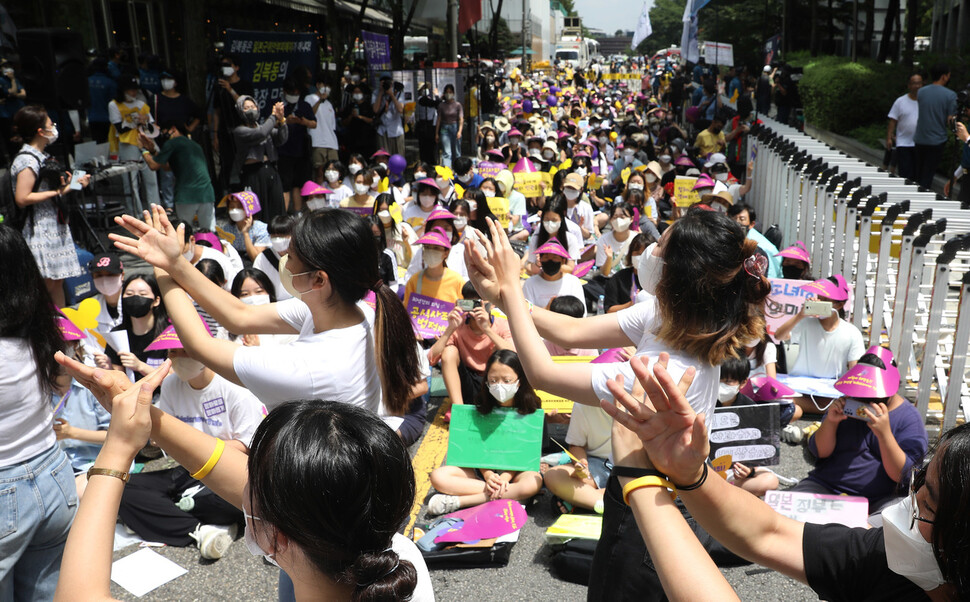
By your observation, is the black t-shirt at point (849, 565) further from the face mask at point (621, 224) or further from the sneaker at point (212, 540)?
the face mask at point (621, 224)

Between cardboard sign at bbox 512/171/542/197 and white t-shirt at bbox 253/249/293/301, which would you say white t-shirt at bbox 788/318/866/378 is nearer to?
white t-shirt at bbox 253/249/293/301

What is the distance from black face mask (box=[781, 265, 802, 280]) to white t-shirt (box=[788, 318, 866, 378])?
3.21ft

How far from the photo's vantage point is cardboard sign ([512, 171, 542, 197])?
1252 cm

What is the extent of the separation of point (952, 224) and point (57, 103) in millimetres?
9218

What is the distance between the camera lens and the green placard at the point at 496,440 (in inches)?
189

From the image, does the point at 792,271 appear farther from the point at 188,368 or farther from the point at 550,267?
the point at 188,368

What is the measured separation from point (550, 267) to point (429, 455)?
208 cm

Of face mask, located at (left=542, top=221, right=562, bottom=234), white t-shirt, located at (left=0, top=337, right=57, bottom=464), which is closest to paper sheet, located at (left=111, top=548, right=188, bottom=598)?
white t-shirt, located at (left=0, top=337, right=57, bottom=464)

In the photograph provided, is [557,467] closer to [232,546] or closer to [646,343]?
[232,546]

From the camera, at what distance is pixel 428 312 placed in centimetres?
636

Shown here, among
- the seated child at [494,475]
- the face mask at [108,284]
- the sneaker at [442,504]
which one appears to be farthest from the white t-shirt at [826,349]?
the face mask at [108,284]

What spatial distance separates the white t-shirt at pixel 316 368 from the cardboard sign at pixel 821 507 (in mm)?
2392

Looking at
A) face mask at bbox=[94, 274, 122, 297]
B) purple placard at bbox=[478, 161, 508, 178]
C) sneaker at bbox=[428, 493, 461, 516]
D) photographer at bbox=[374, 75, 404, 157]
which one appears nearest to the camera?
sneaker at bbox=[428, 493, 461, 516]

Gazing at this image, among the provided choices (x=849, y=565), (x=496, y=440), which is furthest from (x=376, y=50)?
(x=849, y=565)
